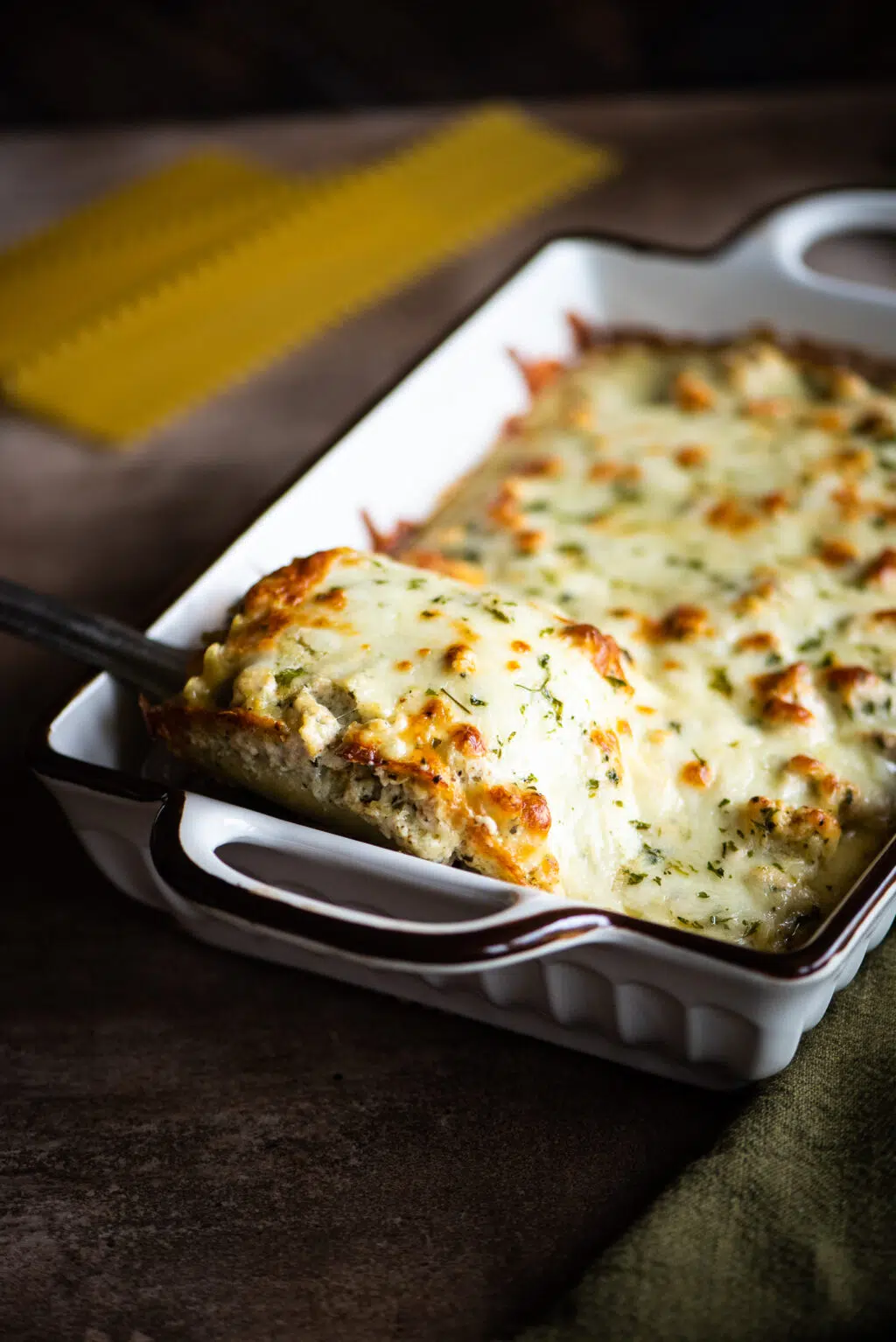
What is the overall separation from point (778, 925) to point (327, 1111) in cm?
52

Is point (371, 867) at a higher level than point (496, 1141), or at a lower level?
higher

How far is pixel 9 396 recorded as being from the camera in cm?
272

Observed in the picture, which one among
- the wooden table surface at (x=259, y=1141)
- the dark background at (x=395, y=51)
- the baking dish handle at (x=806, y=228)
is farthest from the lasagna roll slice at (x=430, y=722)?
the dark background at (x=395, y=51)

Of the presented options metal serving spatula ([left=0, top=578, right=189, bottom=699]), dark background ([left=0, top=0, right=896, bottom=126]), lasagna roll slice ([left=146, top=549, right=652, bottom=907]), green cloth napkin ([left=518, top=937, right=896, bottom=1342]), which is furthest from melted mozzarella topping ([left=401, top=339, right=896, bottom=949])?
dark background ([left=0, top=0, right=896, bottom=126])

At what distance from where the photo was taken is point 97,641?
1.68 metres

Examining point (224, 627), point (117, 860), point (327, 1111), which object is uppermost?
point (224, 627)

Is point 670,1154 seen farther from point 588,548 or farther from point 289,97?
point 289,97

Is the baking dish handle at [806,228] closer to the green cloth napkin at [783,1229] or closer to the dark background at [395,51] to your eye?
the green cloth napkin at [783,1229]

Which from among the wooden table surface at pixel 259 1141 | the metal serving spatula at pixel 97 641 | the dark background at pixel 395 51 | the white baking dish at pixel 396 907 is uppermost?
the dark background at pixel 395 51

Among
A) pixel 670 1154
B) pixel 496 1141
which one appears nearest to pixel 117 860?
pixel 496 1141

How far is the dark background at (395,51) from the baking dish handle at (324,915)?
3.15 metres

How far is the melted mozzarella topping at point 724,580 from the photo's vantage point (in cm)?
157

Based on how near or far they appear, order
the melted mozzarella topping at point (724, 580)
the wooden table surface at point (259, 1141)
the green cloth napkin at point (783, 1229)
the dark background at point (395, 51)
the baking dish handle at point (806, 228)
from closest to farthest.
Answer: the green cloth napkin at point (783, 1229) < the wooden table surface at point (259, 1141) < the melted mozzarella topping at point (724, 580) < the baking dish handle at point (806, 228) < the dark background at point (395, 51)

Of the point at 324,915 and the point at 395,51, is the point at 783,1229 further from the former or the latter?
the point at 395,51
